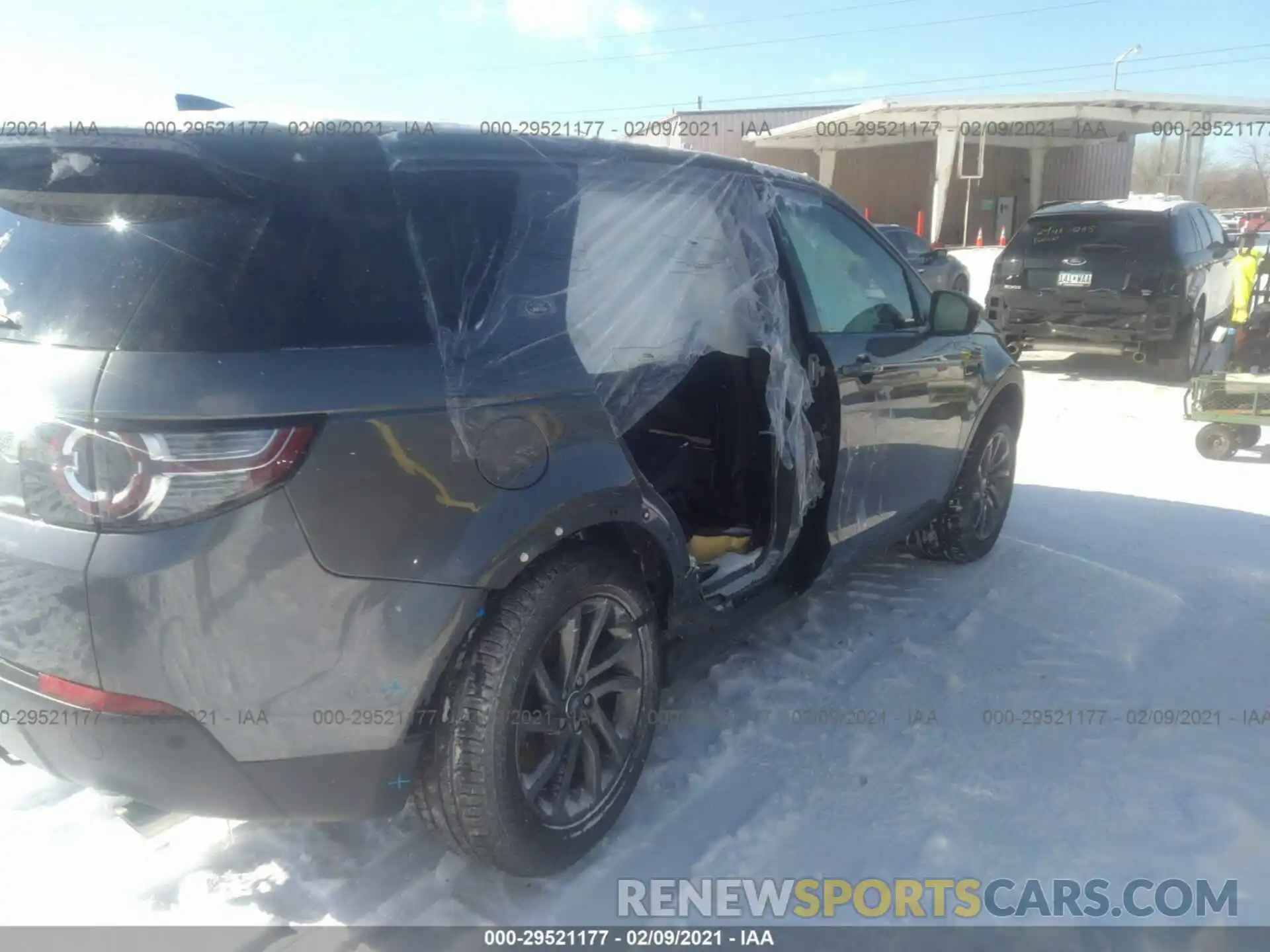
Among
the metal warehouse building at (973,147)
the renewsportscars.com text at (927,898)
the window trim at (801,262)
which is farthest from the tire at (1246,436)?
the metal warehouse building at (973,147)

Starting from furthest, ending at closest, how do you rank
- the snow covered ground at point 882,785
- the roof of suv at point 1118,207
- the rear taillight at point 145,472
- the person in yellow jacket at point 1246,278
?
the roof of suv at point 1118,207
the person in yellow jacket at point 1246,278
the snow covered ground at point 882,785
the rear taillight at point 145,472

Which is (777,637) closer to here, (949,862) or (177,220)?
(949,862)

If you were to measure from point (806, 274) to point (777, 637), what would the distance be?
1444 millimetres

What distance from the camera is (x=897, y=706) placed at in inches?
134

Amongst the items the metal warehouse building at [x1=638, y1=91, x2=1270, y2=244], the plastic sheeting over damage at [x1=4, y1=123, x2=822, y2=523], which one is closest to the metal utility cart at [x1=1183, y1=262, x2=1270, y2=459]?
the plastic sheeting over damage at [x1=4, y1=123, x2=822, y2=523]

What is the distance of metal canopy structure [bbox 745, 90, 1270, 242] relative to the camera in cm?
1877

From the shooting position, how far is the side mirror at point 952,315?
161 inches

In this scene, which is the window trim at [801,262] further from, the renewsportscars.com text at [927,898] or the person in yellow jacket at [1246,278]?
the person in yellow jacket at [1246,278]

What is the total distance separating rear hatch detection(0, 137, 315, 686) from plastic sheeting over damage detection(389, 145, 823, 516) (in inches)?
17.7

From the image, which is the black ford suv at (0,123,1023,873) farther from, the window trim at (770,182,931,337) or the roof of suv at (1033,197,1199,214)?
the roof of suv at (1033,197,1199,214)

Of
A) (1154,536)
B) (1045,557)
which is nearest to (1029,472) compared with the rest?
(1154,536)

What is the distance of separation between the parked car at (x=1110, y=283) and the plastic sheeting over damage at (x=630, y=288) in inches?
305

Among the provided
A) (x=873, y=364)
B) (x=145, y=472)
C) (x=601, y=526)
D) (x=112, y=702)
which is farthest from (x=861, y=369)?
(x=112, y=702)

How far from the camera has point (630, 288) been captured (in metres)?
Answer: 2.99
